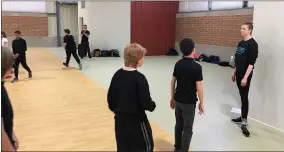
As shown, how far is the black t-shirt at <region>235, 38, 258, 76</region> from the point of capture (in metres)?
3.85

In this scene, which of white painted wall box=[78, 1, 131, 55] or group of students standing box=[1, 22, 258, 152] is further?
white painted wall box=[78, 1, 131, 55]

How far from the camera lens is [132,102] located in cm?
223

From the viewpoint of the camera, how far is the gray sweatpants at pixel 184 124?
296 centimetres

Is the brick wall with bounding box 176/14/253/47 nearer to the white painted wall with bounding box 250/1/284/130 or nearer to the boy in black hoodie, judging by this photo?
the white painted wall with bounding box 250/1/284/130

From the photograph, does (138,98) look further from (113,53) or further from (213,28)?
(113,53)

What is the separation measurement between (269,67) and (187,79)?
2.10 meters

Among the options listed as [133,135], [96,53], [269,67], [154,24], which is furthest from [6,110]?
[154,24]

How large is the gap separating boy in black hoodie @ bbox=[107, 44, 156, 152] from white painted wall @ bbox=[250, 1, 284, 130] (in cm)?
275

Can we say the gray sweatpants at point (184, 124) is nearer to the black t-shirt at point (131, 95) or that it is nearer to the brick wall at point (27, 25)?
the black t-shirt at point (131, 95)

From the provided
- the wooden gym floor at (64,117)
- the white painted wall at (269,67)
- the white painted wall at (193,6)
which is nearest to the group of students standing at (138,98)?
the white painted wall at (269,67)

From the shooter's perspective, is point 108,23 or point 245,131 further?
point 108,23

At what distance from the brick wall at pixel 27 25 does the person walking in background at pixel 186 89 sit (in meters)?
17.0

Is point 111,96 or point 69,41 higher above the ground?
point 69,41

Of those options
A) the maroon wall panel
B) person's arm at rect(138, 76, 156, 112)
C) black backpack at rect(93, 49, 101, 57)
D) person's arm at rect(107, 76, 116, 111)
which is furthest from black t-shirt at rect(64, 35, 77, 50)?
person's arm at rect(138, 76, 156, 112)
